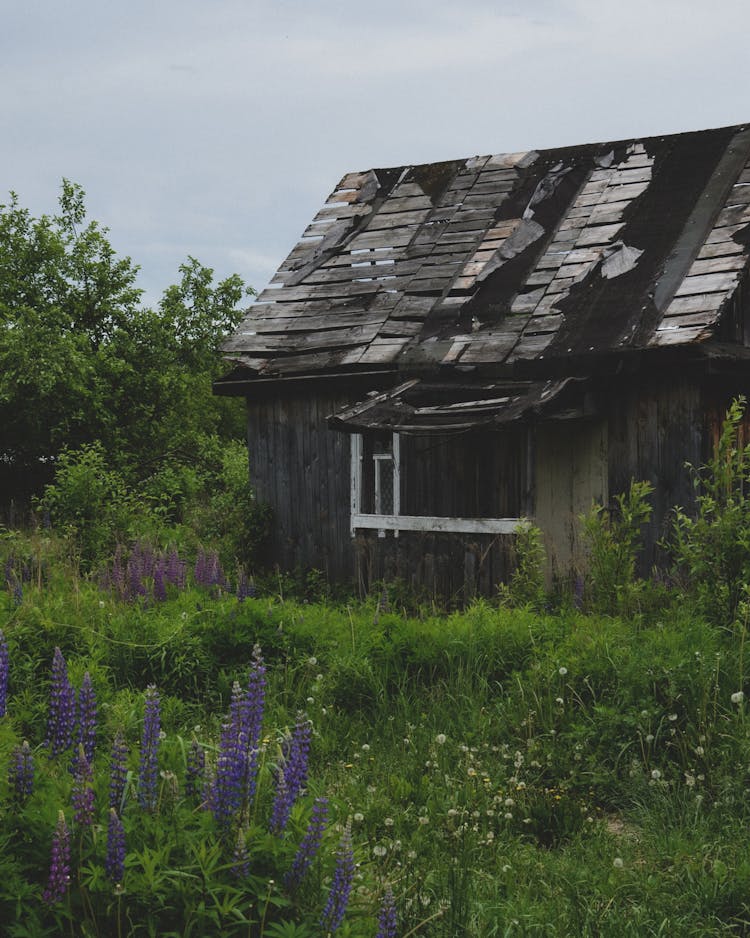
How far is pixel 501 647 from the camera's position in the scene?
6.89 meters

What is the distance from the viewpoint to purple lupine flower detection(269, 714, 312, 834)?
3.28 metres

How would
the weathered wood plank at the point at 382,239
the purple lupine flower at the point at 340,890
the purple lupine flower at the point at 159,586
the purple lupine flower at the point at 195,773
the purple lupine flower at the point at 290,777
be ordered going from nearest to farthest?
1. the purple lupine flower at the point at 340,890
2. the purple lupine flower at the point at 290,777
3. the purple lupine flower at the point at 195,773
4. the purple lupine flower at the point at 159,586
5. the weathered wood plank at the point at 382,239

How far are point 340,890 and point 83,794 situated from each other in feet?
2.74

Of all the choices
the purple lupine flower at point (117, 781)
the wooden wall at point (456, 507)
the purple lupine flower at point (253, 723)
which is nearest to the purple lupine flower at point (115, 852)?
the purple lupine flower at point (117, 781)

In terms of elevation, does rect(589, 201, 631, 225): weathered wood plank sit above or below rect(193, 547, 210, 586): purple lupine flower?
above

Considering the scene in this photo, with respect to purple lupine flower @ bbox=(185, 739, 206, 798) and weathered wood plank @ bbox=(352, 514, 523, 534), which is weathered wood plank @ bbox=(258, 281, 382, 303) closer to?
weathered wood plank @ bbox=(352, 514, 523, 534)

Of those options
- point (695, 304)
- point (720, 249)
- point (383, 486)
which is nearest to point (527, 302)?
point (695, 304)

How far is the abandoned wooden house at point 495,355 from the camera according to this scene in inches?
412

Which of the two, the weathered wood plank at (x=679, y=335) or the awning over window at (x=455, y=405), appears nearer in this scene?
the weathered wood plank at (x=679, y=335)

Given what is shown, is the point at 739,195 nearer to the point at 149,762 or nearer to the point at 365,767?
the point at 365,767

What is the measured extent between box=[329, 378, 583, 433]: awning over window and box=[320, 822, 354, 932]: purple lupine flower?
7.06 m

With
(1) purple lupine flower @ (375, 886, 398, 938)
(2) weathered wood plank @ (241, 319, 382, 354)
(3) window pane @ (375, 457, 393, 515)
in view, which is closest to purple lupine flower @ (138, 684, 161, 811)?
(1) purple lupine flower @ (375, 886, 398, 938)

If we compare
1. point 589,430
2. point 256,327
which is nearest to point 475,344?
point 589,430

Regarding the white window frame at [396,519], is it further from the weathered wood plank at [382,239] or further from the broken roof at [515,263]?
the weathered wood plank at [382,239]
